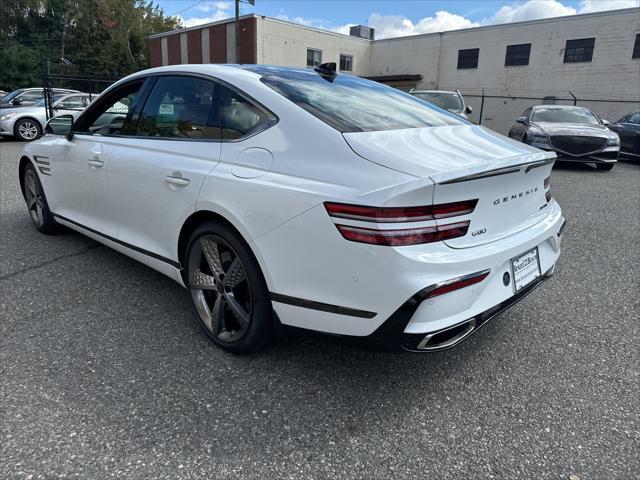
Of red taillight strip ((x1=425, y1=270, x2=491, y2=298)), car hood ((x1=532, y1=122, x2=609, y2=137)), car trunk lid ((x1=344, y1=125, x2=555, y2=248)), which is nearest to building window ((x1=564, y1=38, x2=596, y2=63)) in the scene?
car hood ((x1=532, y1=122, x2=609, y2=137))

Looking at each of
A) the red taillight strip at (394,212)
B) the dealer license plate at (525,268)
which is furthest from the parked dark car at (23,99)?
the dealer license plate at (525,268)

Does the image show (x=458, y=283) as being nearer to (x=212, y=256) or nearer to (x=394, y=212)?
(x=394, y=212)

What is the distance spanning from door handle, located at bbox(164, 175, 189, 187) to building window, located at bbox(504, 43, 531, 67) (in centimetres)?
2716

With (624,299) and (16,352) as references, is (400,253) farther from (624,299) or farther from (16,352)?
(624,299)

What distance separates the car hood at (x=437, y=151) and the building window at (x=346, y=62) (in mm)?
29603

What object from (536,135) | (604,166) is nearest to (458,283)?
(536,135)

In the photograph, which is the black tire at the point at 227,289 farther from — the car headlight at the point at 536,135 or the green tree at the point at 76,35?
the green tree at the point at 76,35

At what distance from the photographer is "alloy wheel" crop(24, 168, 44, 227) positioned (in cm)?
456

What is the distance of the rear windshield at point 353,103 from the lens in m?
2.35

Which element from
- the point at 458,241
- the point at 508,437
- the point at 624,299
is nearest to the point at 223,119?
the point at 458,241

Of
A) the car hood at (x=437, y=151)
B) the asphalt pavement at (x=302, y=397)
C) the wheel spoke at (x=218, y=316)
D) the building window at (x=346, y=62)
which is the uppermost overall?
the building window at (x=346, y=62)

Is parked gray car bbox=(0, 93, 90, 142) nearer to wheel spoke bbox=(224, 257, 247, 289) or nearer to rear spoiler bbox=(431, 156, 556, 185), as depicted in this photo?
wheel spoke bbox=(224, 257, 247, 289)

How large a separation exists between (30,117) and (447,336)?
15368 mm

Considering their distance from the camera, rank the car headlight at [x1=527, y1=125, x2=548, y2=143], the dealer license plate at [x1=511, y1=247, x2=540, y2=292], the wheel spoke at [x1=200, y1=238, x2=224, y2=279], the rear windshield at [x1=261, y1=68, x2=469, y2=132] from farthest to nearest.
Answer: the car headlight at [x1=527, y1=125, x2=548, y2=143]
the wheel spoke at [x1=200, y1=238, x2=224, y2=279]
the rear windshield at [x1=261, y1=68, x2=469, y2=132]
the dealer license plate at [x1=511, y1=247, x2=540, y2=292]
